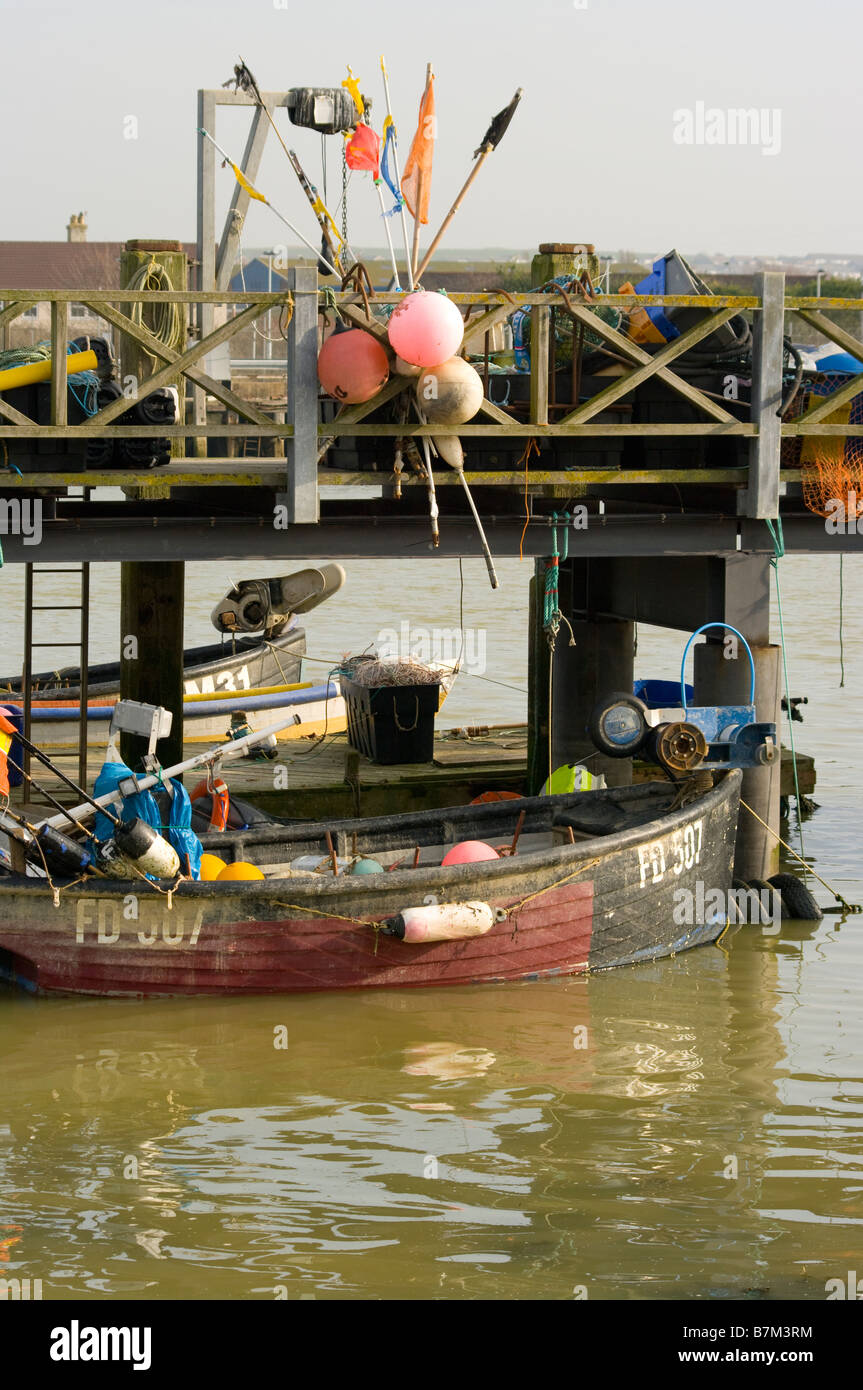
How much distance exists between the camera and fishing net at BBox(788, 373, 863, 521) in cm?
1184

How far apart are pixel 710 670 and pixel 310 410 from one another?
3.50 m

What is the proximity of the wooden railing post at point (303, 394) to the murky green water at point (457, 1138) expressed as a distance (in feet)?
9.92

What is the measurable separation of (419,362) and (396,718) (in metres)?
5.35

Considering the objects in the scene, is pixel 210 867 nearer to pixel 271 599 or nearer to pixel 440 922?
pixel 440 922

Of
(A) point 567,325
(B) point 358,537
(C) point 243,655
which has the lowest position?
(C) point 243,655

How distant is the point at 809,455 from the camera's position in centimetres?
1191

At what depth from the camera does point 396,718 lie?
15.3 meters

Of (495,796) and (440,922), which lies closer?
(440,922)

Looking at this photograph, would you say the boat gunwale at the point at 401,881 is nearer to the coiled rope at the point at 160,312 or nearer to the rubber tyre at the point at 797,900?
the rubber tyre at the point at 797,900

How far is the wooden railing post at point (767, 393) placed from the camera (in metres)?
11.3

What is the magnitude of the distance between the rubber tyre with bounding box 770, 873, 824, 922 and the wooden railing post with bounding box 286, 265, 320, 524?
14.5 feet

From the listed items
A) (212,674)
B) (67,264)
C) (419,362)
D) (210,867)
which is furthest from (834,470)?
(67,264)

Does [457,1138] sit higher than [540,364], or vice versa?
[540,364]

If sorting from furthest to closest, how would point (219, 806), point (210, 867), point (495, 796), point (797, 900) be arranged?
point (495, 796) < point (797, 900) < point (219, 806) < point (210, 867)
